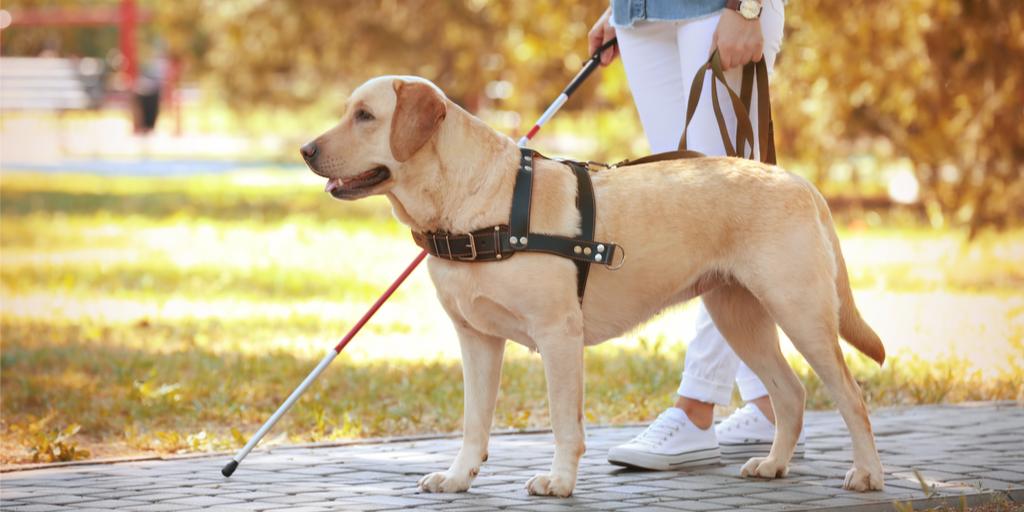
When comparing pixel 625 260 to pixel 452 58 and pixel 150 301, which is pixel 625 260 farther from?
pixel 452 58

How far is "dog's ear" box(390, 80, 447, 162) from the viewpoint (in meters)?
4.70

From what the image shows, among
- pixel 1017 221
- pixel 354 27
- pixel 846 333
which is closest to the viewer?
pixel 846 333

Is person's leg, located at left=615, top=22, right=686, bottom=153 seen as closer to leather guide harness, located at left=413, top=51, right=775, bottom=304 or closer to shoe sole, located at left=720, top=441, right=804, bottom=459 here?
leather guide harness, located at left=413, top=51, right=775, bottom=304

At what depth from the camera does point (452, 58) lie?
21.8 meters

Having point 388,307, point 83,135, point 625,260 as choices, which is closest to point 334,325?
point 388,307

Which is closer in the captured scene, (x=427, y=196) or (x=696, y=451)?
(x=427, y=196)

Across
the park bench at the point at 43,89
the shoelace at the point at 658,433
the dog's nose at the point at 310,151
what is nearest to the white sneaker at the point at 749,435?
the shoelace at the point at 658,433

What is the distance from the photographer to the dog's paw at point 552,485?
4824 mm

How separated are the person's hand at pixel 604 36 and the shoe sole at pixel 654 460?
1.68m

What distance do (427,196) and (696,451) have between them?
151 cm

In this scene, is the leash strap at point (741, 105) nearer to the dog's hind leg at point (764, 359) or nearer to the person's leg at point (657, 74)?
the person's leg at point (657, 74)

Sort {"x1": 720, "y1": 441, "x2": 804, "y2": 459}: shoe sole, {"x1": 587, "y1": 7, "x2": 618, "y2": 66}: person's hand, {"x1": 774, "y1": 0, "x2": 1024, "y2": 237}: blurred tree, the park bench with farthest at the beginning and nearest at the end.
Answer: the park bench
{"x1": 774, "y1": 0, "x2": 1024, "y2": 237}: blurred tree
{"x1": 587, "y1": 7, "x2": 618, "y2": 66}: person's hand
{"x1": 720, "y1": 441, "x2": 804, "y2": 459}: shoe sole

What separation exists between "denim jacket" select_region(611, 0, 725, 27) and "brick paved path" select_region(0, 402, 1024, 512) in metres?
1.70

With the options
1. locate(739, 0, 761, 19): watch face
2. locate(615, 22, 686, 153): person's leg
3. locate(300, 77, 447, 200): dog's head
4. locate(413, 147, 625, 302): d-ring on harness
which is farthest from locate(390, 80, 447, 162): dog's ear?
locate(739, 0, 761, 19): watch face
